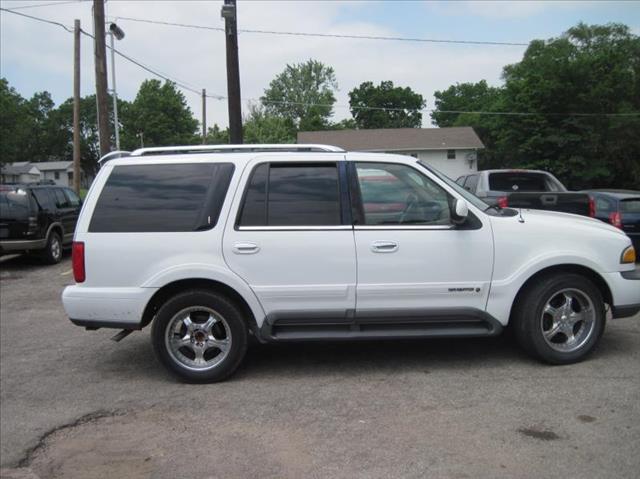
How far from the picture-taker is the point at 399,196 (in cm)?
514

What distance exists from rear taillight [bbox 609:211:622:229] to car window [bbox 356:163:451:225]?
272 inches

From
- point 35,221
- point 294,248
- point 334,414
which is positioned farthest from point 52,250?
point 334,414

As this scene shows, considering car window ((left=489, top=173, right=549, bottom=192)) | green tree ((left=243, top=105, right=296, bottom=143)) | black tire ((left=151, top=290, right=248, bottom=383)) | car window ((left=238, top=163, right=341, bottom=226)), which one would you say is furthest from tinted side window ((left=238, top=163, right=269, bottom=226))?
green tree ((left=243, top=105, right=296, bottom=143))

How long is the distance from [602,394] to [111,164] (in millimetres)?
4377

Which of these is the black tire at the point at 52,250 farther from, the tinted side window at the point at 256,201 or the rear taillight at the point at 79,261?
the tinted side window at the point at 256,201

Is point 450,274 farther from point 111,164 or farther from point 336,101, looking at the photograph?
point 336,101

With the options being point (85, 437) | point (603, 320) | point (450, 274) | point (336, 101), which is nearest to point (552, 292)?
point (603, 320)

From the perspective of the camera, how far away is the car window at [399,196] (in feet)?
16.7

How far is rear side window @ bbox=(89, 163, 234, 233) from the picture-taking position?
4996mm

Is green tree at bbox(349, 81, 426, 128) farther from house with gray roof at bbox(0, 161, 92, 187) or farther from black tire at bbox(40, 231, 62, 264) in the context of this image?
black tire at bbox(40, 231, 62, 264)

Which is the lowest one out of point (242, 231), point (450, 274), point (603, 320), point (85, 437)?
point (85, 437)

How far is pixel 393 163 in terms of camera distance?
518 centimetres

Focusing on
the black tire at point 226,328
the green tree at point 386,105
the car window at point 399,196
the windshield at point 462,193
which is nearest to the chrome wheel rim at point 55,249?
the black tire at point 226,328

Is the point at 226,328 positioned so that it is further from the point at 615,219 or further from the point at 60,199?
the point at 60,199
